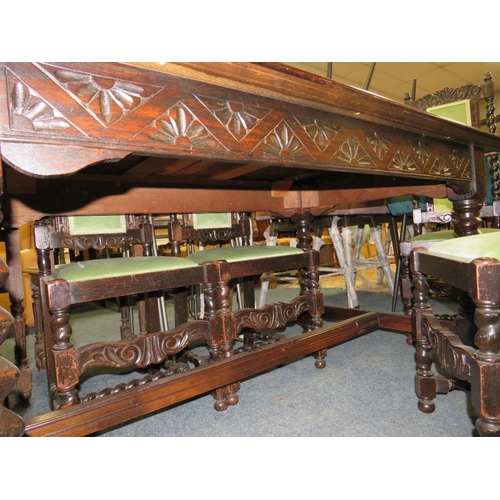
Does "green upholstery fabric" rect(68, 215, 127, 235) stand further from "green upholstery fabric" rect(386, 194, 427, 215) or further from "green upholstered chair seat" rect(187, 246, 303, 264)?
"green upholstery fabric" rect(386, 194, 427, 215)

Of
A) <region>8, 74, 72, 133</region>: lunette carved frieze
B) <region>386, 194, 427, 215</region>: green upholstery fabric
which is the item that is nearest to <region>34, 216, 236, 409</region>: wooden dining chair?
<region>8, 74, 72, 133</region>: lunette carved frieze

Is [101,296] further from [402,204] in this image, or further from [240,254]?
[402,204]

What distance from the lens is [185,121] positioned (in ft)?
2.31

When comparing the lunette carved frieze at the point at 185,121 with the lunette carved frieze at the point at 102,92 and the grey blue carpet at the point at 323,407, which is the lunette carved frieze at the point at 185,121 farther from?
the grey blue carpet at the point at 323,407

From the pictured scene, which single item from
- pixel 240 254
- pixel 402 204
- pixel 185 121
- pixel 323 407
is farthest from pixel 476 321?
pixel 402 204

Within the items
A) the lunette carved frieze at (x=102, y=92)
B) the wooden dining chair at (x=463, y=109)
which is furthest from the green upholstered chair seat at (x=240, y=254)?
the wooden dining chair at (x=463, y=109)

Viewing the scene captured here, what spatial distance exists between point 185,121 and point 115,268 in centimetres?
56

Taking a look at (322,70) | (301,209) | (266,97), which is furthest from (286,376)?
(322,70)

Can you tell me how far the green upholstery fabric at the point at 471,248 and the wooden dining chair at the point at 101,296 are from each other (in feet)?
2.33

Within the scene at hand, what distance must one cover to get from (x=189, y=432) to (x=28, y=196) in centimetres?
111

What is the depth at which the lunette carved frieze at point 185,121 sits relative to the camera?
566 millimetres

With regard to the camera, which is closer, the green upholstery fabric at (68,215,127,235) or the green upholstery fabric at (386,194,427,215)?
the green upholstery fabric at (68,215,127,235)

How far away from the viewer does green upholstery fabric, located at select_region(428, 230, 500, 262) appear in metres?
0.79

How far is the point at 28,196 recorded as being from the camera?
4.64 ft
